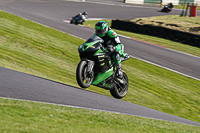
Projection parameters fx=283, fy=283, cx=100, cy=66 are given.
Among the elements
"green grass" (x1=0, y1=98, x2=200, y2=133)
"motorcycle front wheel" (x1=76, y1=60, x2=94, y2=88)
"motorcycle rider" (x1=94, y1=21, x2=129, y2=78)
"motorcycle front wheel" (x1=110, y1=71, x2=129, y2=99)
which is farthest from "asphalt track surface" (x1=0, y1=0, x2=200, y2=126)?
"motorcycle rider" (x1=94, y1=21, x2=129, y2=78)

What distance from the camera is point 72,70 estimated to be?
40.9ft

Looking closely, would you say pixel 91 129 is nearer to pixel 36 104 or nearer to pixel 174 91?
pixel 36 104

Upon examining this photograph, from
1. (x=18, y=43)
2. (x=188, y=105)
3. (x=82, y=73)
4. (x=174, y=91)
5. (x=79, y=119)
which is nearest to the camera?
(x=79, y=119)

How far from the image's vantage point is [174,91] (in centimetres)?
1277

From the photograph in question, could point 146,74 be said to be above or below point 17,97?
below

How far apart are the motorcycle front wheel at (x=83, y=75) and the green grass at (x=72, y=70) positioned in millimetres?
1763

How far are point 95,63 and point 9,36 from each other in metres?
8.77

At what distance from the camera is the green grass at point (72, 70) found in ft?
34.6

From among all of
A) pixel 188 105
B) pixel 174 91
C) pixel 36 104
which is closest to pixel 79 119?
pixel 36 104

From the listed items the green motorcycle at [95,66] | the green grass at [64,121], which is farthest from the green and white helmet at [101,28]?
the green grass at [64,121]

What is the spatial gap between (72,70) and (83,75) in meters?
5.19

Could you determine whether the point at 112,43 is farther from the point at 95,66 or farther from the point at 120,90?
the point at 120,90

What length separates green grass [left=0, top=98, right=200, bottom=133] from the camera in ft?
16.0

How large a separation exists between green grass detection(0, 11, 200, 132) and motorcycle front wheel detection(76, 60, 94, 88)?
176cm
